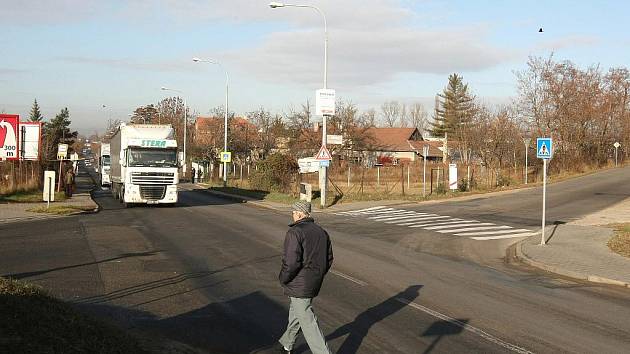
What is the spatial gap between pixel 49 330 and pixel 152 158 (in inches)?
965

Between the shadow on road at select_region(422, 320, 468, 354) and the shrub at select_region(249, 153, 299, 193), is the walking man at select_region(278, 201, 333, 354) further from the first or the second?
the shrub at select_region(249, 153, 299, 193)

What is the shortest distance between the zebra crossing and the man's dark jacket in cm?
1374

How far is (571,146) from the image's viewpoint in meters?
55.2

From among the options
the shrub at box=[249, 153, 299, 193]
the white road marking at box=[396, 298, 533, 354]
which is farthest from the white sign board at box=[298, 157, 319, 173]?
the white road marking at box=[396, 298, 533, 354]

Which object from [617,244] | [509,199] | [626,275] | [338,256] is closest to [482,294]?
[626,275]

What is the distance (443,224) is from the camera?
77.1ft

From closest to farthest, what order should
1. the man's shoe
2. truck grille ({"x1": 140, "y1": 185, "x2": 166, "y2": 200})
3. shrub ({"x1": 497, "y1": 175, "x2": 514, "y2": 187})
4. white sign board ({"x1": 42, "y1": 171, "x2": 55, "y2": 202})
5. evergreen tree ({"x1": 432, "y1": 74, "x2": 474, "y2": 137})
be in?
the man's shoe → white sign board ({"x1": 42, "y1": 171, "x2": 55, "y2": 202}) → truck grille ({"x1": 140, "y1": 185, "x2": 166, "y2": 200}) → shrub ({"x1": 497, "y1": 175, "x2": 514, "y2": 187}) → evergreen tree ({"x1": 432, "y1": 74, "x2": 474, "y2": 137})

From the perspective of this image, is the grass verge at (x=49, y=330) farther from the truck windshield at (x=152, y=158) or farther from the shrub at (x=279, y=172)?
the shrub at (x=279, y=172)

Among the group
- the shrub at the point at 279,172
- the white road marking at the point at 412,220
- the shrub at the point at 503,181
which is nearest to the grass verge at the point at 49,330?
the white road marking at the point at 412,220

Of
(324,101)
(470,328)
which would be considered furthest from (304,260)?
(324,101)

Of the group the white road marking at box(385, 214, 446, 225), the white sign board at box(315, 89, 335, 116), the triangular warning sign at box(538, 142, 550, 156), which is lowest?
the white road marking at box(385, 214, 446, 225)

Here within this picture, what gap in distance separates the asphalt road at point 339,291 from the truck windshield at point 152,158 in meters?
9.40

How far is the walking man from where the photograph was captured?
646 cm

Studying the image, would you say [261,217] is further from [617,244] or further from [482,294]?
[482,294]
